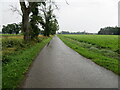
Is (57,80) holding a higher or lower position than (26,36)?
lower

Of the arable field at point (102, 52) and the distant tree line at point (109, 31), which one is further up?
the distant tree line at point (109, 31)

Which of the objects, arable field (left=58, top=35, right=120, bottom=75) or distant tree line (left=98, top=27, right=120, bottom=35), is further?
distant tree line (left=98, top=27, right=120, bottom=35)

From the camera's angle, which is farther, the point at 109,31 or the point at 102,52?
the point at 109,31

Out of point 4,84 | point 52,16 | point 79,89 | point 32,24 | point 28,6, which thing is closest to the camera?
point 79,89

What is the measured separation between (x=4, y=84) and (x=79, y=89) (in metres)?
2.55

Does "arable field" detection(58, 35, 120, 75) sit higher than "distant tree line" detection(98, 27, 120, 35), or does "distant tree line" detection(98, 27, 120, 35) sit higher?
"distant tree line" detection(98, 27, 120, 35)

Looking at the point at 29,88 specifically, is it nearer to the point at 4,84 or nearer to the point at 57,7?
the point at 4,84

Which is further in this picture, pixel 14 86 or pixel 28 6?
pixel 28 6

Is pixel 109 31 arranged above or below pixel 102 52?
above

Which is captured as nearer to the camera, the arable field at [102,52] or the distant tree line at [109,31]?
the arable field at [102,52]

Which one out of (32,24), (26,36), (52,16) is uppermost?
(52,16)

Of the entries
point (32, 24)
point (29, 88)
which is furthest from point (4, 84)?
point (32, 24)

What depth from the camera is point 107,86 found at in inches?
162

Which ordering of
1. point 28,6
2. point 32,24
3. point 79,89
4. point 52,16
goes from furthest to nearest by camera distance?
1. point 52,16
2. point 32,24
3. point 28,6
4. point 79,89
